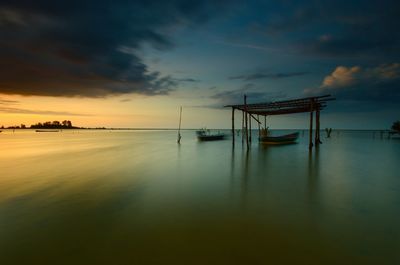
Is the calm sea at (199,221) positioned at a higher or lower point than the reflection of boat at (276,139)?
lower

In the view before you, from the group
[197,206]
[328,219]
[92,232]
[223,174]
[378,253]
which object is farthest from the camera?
[223,174]

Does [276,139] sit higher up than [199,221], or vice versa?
[276,139]

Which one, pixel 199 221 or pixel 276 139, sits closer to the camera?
pixel 199 221

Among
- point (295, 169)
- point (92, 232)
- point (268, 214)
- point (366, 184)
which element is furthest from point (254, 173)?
point (92, 232)

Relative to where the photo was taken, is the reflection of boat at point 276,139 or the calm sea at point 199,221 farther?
the reflection of boat at point 276,139

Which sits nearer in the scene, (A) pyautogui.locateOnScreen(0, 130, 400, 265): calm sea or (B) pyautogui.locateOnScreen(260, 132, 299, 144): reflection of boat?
(A) pyautogui.locateOnScreen(0, 130, 400, 265): calm sea

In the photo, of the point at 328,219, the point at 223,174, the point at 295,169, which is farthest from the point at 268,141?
the point at 328,219

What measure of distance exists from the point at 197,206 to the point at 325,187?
5.52m

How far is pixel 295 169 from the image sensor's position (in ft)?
41.4

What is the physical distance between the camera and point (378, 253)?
3934 millimetres

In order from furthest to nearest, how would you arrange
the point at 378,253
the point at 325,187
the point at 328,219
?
the point at 325,187 < the point at 328,219 < the point at 378,253

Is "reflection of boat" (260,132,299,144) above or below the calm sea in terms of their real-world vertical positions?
above

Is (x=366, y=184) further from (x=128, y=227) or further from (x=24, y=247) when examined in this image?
(x=24, y=247)

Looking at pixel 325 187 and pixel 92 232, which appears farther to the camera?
pixel 325 187
